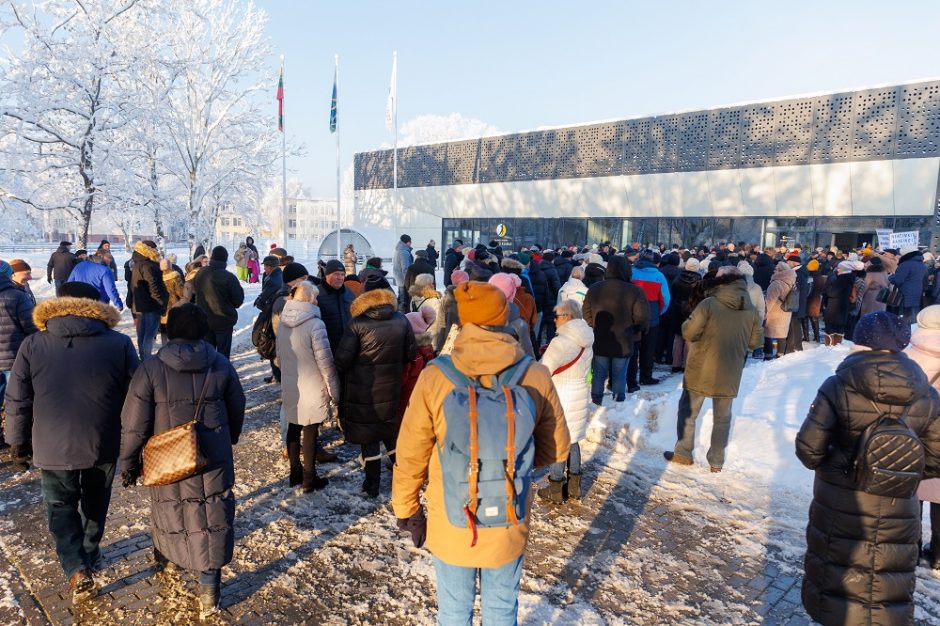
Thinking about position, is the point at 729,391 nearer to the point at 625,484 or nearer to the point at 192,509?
the point at 625,484

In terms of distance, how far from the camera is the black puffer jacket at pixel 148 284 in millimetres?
8422

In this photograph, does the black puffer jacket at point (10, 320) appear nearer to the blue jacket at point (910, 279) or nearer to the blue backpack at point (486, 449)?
the blue backpack at point (486, 449)

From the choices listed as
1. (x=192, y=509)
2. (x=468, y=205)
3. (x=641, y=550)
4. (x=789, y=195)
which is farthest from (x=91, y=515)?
(x=468, y=205)

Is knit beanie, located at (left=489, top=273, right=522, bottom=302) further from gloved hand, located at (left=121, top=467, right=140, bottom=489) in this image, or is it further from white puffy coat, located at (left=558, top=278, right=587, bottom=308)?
gloved hand, located at (left=121, top=467, right=140, bottom=489)

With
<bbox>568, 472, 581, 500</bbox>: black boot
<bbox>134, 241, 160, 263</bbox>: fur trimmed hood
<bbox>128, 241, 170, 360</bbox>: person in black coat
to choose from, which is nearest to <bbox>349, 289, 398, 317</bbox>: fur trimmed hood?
<bbox>568, 472, 581, 500</bbox>: black boot

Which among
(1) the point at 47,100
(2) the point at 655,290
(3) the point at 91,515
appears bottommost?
(3) the point at 91,515

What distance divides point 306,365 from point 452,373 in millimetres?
2864

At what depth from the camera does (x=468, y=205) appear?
35.9m

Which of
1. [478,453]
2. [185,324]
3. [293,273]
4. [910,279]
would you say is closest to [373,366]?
[185,324]

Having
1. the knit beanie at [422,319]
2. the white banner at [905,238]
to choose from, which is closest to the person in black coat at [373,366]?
the knit beanie at [422,319]

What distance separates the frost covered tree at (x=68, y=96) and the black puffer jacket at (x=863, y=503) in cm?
1752

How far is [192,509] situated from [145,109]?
18.5 m

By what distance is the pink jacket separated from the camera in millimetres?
3809

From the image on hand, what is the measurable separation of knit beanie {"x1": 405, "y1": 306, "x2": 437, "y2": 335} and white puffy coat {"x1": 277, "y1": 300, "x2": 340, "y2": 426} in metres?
0.82
